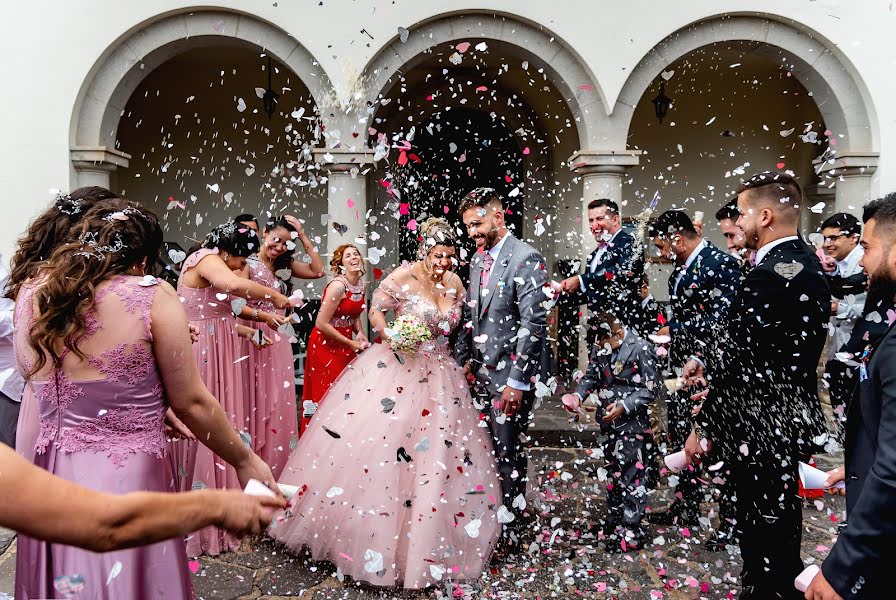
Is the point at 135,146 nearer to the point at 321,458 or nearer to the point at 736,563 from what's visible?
the point at 321,458

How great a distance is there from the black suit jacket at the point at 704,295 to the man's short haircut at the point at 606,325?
0.72 m

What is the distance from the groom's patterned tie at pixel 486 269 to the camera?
13.2 feet

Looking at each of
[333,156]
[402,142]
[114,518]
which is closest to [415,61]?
[333,156]

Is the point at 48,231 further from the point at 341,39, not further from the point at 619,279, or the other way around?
the point at 341,39

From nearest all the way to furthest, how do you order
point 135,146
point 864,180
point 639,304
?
point 639,304, point 864,180, point 135,146

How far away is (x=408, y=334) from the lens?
4.05 metres

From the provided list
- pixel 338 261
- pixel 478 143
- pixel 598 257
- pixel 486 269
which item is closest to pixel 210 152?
pixel 478 143

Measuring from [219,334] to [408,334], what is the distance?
131 cm

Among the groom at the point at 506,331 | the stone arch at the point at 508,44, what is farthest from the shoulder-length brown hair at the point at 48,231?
the stone arch at the point at 508,44

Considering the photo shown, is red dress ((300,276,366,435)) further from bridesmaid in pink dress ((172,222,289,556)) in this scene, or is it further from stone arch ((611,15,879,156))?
stone arch ((611,15,879,156))

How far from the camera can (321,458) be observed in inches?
153

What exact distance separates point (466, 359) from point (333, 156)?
155 inches

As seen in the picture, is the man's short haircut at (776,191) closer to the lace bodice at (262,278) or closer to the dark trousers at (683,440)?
the dark trousers at (683,440)

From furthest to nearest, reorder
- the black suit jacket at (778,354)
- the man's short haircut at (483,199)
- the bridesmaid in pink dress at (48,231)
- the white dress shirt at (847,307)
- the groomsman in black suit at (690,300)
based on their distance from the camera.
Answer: the white dress shirt at (847,307)
the groomsman in black suit at (690,300)
the man's short haircut at (483,199)
the black suit jacket at (778,354)
the bridesmaid in pink dress at (48,231)
